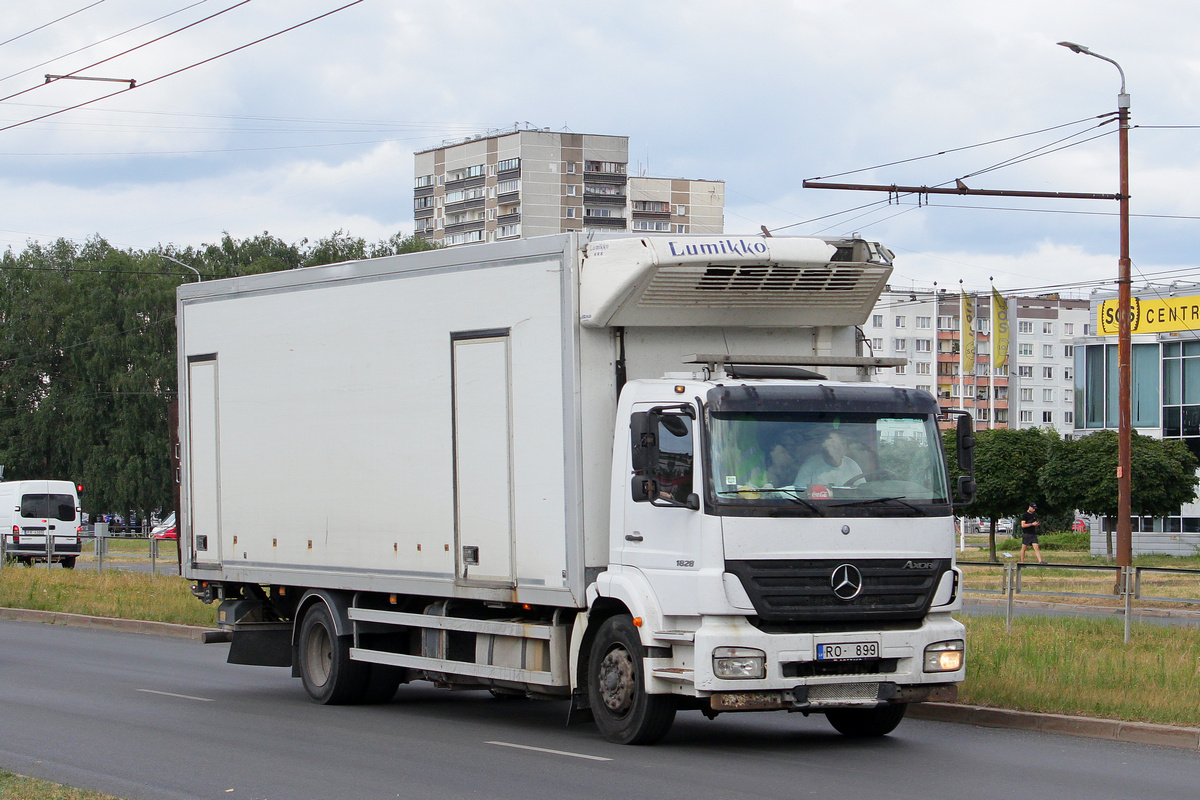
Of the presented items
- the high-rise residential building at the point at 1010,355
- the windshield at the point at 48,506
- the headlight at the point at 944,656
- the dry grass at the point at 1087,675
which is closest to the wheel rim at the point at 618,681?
the headlight at the point at 944,656

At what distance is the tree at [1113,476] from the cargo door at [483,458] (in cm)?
3898

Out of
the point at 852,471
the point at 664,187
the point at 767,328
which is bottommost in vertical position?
the point at 852,471

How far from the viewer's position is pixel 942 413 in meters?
11.0

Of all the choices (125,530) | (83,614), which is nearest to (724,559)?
(83,614)

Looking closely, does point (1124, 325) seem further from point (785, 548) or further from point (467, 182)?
point (467, 182)

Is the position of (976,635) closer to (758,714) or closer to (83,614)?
(758,714)

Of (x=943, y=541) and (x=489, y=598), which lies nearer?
(x=943, y=541)

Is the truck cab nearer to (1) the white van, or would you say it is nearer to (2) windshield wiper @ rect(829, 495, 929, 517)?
(2) windshield wiper @ rect(829, 495, 929, 517)

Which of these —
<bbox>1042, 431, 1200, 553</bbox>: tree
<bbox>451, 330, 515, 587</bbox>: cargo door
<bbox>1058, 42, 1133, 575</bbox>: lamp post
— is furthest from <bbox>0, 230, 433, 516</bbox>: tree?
<bbox>451, 330, 515, 587</bbox>: cargo door

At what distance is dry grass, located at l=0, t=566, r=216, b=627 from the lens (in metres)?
24.0

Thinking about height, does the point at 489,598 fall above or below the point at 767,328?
below

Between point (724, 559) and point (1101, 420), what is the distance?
54.1 meters

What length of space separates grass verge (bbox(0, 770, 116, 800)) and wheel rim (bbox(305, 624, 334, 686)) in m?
4.66

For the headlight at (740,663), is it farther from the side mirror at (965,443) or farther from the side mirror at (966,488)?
the side mirror at (965,443)
